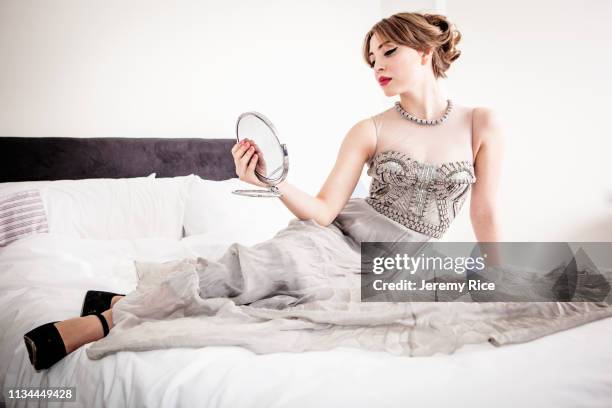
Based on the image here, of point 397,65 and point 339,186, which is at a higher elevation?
point 397,65

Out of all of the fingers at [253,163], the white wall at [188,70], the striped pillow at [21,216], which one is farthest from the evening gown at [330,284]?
the white wall at [188,70]

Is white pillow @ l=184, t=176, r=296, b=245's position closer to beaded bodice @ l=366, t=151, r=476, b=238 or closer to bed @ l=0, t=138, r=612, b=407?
beaded bodice @ l=366, t=151, r=476, b=238

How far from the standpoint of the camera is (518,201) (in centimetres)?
342

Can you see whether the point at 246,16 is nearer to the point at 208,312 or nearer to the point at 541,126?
the point at 541,126

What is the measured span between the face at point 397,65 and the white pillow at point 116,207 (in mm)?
1111

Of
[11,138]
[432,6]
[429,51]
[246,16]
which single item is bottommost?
[11,138]

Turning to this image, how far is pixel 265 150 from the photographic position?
1.42 meters

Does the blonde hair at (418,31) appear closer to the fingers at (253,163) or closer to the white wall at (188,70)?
the fingers at (253,163)

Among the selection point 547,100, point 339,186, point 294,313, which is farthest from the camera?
point 547,100

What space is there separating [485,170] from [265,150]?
0.82 metres

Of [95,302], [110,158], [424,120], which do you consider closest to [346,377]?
[95,302]

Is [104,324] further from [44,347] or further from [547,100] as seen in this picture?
[547,100]

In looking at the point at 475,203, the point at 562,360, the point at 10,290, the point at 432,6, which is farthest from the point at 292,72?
the point at 562,360

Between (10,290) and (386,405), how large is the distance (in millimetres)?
1348
